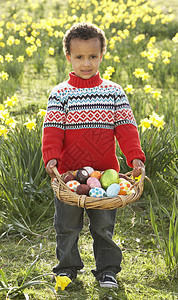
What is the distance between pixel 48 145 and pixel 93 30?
0.70 metres

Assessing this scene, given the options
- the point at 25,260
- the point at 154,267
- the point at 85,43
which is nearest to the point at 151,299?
the point at 154,267

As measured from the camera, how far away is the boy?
219cm

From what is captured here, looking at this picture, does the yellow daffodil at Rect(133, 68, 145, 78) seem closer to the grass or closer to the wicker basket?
the grass

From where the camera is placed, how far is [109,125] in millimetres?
2266

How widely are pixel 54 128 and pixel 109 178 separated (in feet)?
1.40

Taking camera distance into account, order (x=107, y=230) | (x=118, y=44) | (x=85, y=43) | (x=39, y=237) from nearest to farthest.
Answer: (x=85, y=43)
(x=107, y=230)
(x=39, y=237)
(x=118, y=44)

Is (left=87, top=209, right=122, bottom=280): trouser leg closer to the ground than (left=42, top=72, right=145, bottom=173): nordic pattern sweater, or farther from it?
closer to the ground

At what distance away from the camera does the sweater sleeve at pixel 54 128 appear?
2.18m

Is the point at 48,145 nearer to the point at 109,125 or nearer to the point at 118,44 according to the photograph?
the point at 109,125

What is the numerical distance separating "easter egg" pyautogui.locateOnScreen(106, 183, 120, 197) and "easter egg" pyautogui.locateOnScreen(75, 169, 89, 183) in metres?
0.15

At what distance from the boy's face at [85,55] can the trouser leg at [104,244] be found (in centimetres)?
82

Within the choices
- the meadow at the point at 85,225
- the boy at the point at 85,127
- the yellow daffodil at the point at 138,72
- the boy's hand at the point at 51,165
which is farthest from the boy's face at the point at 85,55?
the yellow daffodil at the point at 138,72

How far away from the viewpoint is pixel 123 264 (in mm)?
2637

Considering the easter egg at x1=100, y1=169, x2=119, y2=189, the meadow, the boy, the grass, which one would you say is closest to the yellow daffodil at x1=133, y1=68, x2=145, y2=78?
the meadow
